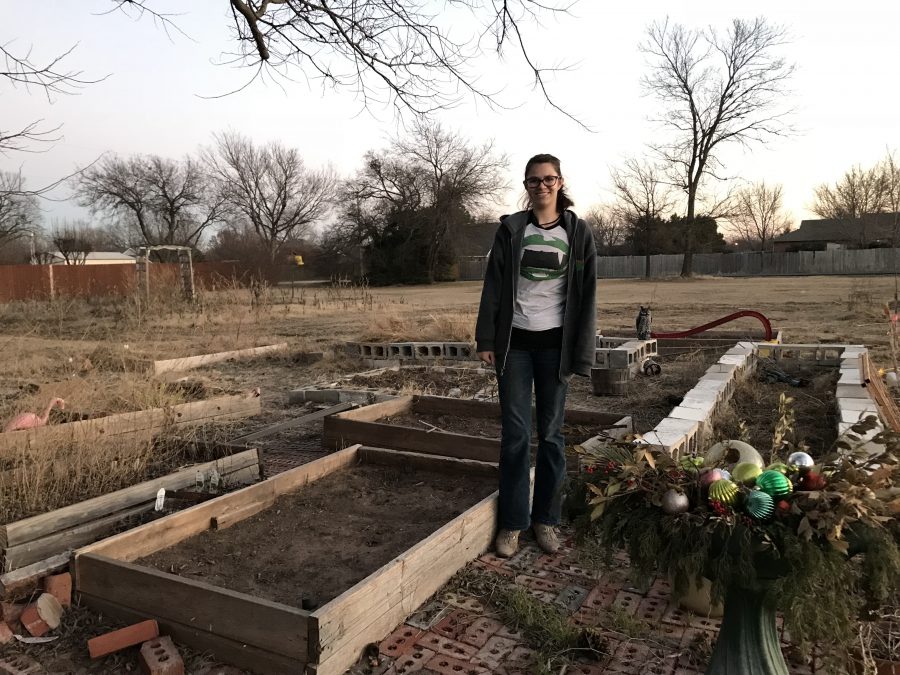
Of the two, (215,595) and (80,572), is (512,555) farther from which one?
(80,572)

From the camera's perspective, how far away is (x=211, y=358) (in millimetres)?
9828

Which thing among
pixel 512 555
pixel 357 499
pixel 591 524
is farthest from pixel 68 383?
pixel 591 524

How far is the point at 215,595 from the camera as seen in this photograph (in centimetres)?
233

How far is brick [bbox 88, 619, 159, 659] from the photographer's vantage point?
7.48 feet

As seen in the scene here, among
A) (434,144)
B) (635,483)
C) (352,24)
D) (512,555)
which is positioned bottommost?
(512,555)

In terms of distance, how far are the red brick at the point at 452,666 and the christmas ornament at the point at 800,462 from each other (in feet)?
3.95

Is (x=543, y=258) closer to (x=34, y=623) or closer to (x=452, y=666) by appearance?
(x=452, y=666)

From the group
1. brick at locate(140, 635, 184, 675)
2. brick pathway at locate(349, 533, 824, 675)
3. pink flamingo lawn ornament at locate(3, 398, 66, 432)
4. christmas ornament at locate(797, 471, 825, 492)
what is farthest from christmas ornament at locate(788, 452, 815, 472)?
pink flamingo lawn ornament at locate(3, 398, 66, 432)

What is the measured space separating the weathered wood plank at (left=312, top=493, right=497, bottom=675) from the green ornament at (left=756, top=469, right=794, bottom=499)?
53.9 inches

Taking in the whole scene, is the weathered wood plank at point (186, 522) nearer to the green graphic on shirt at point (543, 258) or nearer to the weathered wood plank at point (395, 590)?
the weathered wood plank at point (395, 590)

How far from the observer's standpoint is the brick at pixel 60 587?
104 inches

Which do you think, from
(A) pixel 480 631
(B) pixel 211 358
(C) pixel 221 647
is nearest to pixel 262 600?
(C) pixel 221 647

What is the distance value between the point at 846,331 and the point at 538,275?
35.8 feet

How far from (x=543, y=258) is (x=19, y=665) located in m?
2.60
